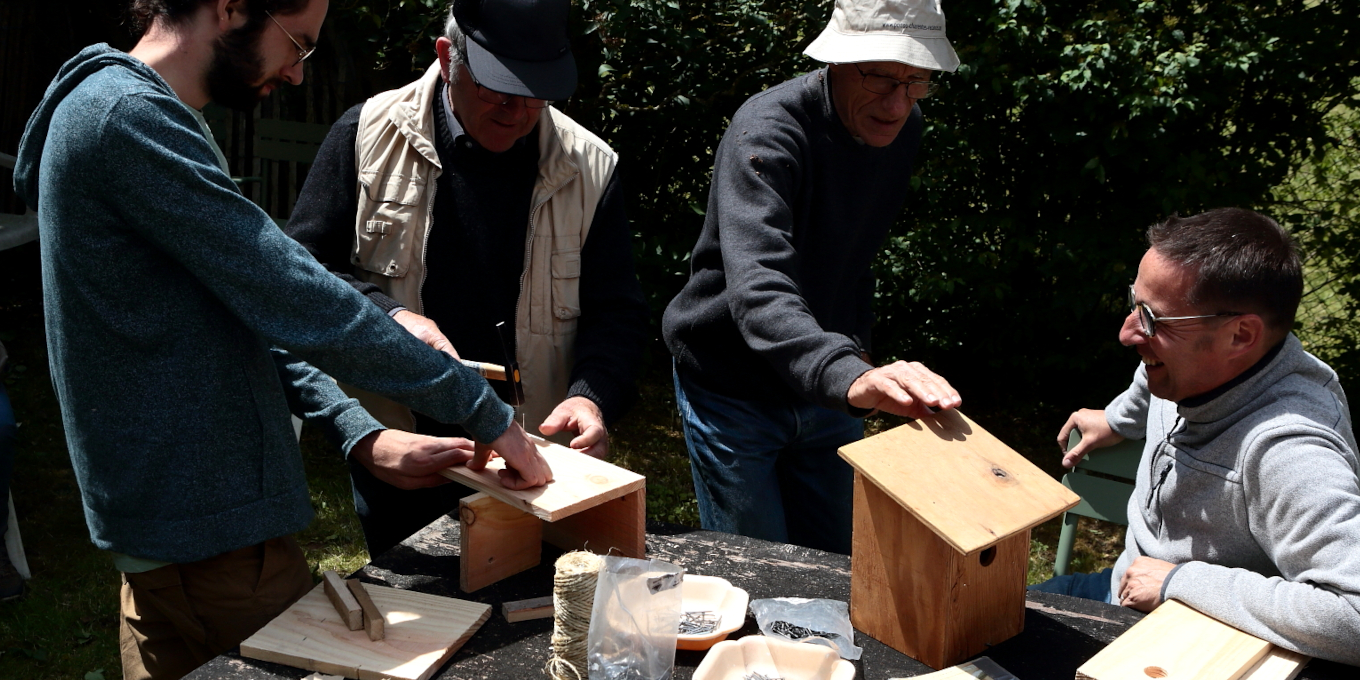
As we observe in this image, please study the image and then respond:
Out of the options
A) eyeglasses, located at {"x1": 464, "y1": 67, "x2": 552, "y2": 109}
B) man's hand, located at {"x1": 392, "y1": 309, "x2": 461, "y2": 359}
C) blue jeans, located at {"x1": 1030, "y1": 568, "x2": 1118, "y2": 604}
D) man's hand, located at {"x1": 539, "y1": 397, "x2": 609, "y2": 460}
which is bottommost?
blue jeans, located at {"x1": 1030, "y1": 568, "x2": 1118, "y2": 604}

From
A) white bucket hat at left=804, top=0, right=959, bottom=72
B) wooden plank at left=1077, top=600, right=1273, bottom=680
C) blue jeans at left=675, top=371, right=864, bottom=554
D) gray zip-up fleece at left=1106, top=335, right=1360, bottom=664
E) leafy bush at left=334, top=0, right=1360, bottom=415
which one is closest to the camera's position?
wooden plank at left=1077, top=600, right=1273, bottom=680

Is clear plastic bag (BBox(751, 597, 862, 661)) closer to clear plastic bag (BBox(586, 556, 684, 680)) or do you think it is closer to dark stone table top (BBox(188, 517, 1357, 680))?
dark stone table top (BBox(188, 517, 1357, 680))

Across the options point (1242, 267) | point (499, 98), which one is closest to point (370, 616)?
point (499, 98)

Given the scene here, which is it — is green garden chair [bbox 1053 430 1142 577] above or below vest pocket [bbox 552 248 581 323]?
below

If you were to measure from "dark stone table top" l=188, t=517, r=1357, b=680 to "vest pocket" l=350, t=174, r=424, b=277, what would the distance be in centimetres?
65

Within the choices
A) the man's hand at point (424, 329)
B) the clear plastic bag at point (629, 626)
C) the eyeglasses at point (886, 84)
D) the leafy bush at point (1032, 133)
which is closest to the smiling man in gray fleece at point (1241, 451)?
the eyeglasses at point (886, 84)

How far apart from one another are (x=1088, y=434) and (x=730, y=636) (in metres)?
1.35

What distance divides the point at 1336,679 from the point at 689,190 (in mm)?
Result: 4542

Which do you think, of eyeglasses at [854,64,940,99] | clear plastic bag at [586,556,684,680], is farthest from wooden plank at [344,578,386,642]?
eyeglasses at [854,64,940,99]

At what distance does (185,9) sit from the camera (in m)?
1.74

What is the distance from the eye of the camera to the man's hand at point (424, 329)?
2292 millimetres

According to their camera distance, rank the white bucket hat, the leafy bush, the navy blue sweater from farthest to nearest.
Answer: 1. the leafy bush
2. the white bucket hat
3. the navy blue sweater

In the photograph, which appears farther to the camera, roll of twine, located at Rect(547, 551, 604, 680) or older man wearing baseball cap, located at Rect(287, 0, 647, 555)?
older man wearing baseball cap, located at Rect(287, 0, 647, 555)

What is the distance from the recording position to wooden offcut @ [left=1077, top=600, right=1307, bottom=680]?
67.8 inches
